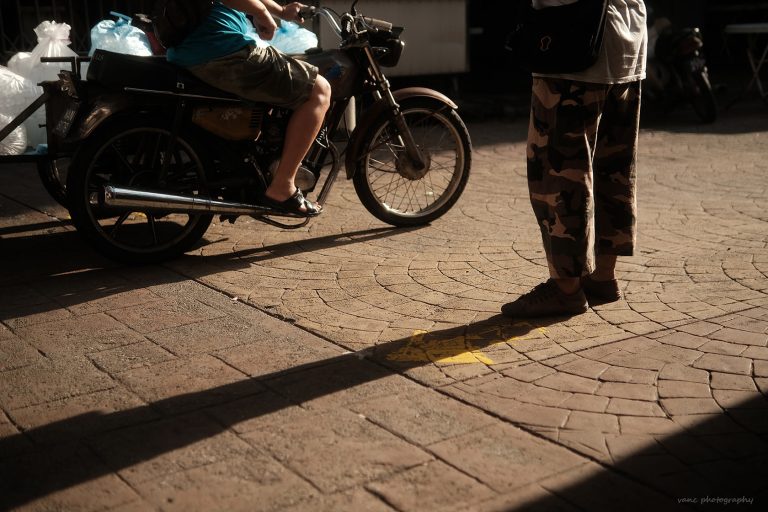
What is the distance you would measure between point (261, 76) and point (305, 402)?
2241 mm

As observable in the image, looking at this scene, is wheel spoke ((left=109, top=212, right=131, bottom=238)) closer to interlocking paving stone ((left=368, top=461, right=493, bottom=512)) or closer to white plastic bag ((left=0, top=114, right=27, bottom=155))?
white plastic bag ((left=0, top=114, right=27, bottom=155))

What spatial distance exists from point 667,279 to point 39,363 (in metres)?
3.07

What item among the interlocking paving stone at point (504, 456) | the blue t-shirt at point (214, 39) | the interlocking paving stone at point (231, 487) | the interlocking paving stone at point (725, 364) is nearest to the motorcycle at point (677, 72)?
the blue t-shirt at point (214, 39)

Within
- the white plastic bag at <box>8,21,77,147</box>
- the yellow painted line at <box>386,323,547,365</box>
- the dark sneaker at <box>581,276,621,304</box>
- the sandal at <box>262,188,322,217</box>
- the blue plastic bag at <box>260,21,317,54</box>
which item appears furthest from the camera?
the blue plastic bag at <box>260,21,317,54</box>

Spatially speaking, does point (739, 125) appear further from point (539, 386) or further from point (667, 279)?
point (539, 386)

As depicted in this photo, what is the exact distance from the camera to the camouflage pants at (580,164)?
4.29m

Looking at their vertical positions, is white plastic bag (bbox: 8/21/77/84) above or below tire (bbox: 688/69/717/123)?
above

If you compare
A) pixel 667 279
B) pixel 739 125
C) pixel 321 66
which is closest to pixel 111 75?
pixel 321 66

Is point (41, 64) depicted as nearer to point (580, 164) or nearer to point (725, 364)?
point (580, 164)

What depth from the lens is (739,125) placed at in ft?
35.3

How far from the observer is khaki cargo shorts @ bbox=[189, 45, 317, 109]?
522cm

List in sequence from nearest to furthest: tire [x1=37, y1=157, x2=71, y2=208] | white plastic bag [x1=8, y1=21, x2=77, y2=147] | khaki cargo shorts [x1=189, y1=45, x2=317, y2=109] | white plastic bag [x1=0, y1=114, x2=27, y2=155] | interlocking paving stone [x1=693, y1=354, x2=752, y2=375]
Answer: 1. interlocking paving stone [x1=693, y1=354, x2=752, y2=375]
2. khaki cargo shorts [x1=189, y1=45, x2=317, y2=109]
3. white plastic bag [x1=0, y1=114, x2=27, y2=155]
4. tire [x1=37, y1=157, x2=71, y2=208]
5. white plastic bag [x1=8, y1=21, x2=77, y2=147]

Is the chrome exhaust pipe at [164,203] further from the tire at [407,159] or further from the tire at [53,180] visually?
the tire at [53,180]

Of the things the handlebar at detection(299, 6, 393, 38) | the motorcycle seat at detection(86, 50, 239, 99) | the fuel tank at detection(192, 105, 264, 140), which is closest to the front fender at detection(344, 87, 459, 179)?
the handlebar at detection(299, 6, 393, 38)
